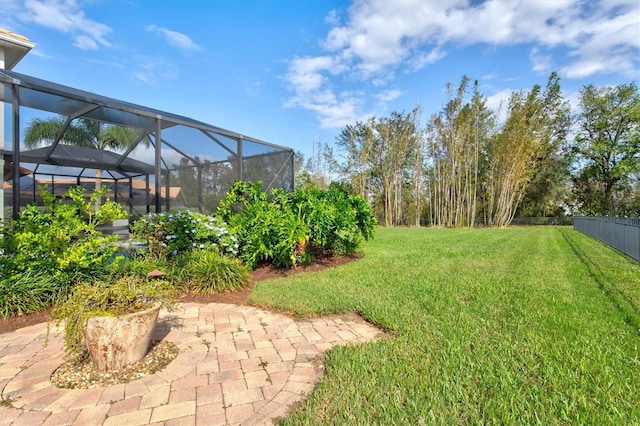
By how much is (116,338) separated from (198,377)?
0.55m

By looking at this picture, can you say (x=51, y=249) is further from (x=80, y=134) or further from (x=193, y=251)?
(x=80, y=134)

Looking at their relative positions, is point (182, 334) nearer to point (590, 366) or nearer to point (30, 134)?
point (590, 366)

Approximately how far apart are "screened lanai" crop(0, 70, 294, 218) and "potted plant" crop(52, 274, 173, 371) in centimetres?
251

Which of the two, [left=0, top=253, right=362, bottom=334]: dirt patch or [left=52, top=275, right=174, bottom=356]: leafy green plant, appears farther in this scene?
[left=0, top=253, right=362, bottom=334]: dirt patch

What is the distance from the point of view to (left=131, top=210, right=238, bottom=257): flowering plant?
4.15 metres

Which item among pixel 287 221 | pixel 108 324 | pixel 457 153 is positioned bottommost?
pixel 108 324

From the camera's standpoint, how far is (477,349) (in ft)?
6.99

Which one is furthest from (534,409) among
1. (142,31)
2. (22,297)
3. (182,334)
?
(142,31)

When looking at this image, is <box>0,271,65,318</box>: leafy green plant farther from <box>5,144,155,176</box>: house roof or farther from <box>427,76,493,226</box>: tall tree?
<box>427,76,493,226</box>: tall tree

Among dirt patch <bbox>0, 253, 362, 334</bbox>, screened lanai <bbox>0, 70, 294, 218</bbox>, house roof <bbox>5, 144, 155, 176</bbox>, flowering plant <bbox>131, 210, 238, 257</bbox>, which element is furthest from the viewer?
house roof <bbox>5, 144, 155, 176</bbox>

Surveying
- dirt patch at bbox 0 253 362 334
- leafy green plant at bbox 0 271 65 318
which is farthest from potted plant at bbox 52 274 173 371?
leafy green plant at bbox 0 271 65 318

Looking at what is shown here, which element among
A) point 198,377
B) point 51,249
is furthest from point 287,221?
point 198,377

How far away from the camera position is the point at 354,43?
25.0ft

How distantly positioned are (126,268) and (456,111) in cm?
1890
